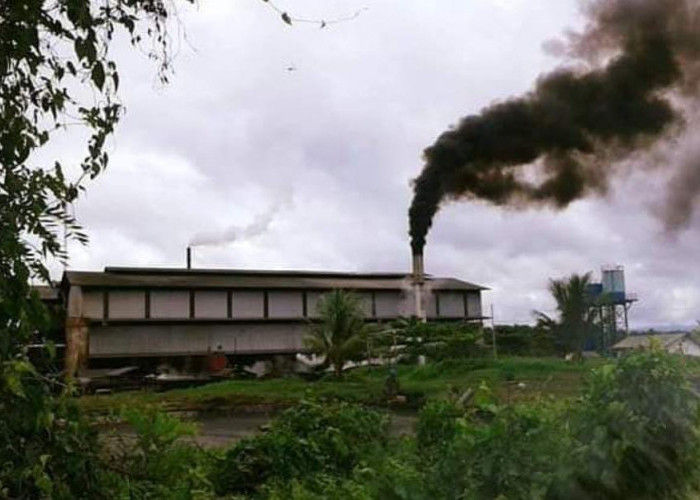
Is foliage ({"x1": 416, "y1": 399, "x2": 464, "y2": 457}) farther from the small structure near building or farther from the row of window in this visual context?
the row of window

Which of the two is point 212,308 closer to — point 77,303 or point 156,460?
point 77,303

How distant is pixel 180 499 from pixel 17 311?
1.26m

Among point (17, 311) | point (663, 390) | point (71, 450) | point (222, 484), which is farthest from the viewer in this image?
point (222, 484)

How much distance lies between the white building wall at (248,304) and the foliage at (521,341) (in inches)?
317

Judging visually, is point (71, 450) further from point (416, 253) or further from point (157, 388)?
point (416, 253)

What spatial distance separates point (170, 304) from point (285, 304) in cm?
421

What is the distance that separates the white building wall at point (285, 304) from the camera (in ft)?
90.9

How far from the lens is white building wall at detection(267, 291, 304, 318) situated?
27719 mm

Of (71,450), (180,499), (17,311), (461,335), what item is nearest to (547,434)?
(180,499)

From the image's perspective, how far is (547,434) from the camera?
293 cm

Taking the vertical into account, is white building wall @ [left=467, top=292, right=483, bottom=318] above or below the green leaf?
above

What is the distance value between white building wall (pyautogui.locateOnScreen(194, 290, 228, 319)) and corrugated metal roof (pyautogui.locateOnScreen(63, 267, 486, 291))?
32 cm

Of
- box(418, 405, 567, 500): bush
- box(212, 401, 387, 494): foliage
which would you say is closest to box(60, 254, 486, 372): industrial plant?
box(212, 401, 387, 494): foliage

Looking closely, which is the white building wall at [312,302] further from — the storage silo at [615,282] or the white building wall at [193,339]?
the storage silo at [615,282]
